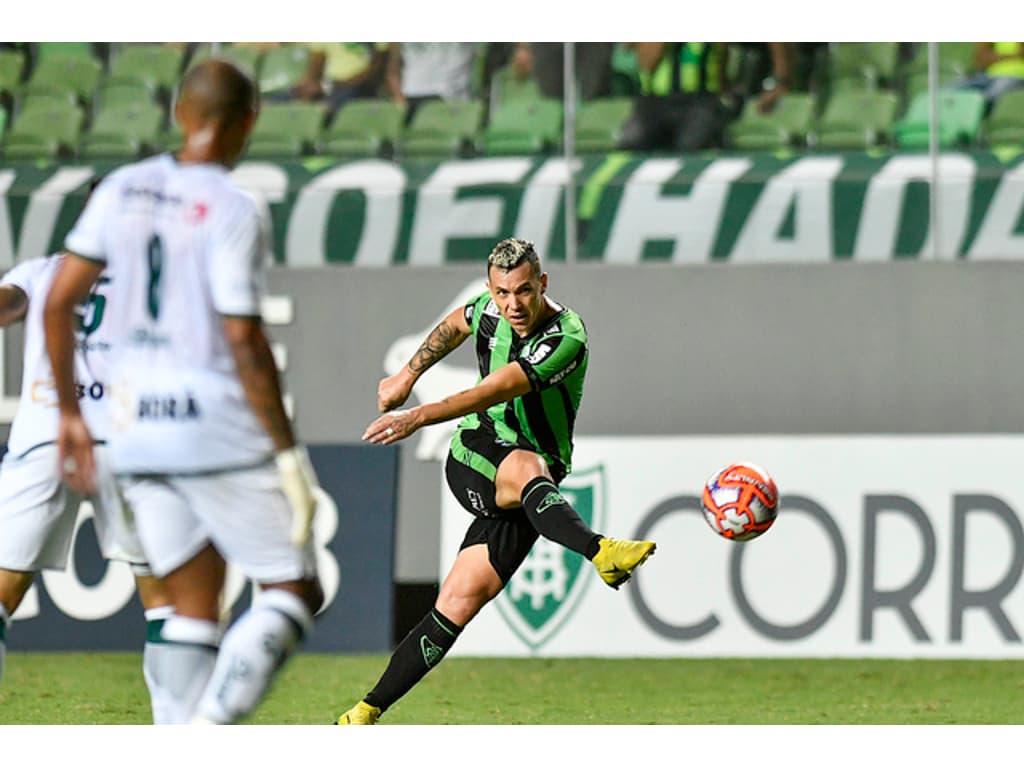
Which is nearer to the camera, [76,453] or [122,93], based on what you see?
[76,453]

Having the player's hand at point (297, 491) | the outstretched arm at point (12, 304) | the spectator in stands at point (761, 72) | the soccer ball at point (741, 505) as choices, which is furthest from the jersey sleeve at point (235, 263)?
the spectator in stands at point (761, 72)

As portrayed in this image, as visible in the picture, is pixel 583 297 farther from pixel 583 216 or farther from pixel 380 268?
pixel 380 268

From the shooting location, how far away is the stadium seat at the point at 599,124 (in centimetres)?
962

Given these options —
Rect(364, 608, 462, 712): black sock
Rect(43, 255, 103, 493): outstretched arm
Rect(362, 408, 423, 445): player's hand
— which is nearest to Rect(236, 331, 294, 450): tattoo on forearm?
Rect(43, 255, 103, 493): outstretched arm

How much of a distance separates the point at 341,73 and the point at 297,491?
581 cm

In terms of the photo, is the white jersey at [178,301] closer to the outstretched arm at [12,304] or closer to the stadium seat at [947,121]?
the outstretched arm at [12,304]

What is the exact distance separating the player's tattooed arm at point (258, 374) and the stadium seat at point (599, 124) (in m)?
5.36

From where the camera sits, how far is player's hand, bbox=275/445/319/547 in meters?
4.53

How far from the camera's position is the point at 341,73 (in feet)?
32.7

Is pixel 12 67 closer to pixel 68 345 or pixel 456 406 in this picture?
pixel 456 406

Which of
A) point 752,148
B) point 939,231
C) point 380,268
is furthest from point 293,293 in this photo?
point 939,231

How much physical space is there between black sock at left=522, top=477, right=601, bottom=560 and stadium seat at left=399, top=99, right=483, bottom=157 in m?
3.87

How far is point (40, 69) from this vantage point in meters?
10.0

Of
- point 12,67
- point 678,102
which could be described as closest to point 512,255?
point 678,102
